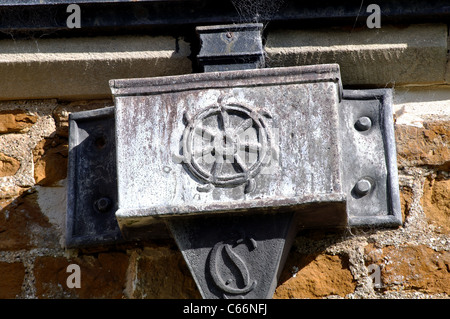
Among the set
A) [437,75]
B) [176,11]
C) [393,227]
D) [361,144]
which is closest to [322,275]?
[393,227]

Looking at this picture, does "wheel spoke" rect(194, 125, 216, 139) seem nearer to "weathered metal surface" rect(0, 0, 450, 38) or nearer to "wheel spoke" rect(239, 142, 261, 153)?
"wheel spoke" rect(239, 142, 261, 153)

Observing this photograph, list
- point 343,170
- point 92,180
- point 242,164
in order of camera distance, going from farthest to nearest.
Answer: point 92,180, point 343,170, point 242,164

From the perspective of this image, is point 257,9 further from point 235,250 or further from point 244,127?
point 235,250

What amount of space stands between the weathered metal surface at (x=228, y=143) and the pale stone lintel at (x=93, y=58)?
15 centimetres

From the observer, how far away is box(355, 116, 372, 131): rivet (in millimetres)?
1896

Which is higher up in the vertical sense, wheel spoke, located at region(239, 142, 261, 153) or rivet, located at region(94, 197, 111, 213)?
wheel spoke, located at region(239, 142, 261, 153)

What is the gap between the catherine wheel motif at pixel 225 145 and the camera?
1.74 m

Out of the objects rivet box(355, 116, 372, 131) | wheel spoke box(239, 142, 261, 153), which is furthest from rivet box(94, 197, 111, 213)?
rivet box(355, 116, 372, 131)

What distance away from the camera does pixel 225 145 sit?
1.77m

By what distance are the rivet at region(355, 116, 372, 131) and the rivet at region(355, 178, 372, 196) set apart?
0.13 meters

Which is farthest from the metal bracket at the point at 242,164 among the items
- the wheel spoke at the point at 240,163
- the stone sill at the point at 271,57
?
the stone sill at the point at 271,57

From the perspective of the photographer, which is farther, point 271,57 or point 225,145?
point 271,57

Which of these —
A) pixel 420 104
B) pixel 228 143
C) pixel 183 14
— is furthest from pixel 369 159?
pixel 183 14

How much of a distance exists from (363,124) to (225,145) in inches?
→ 13.8
